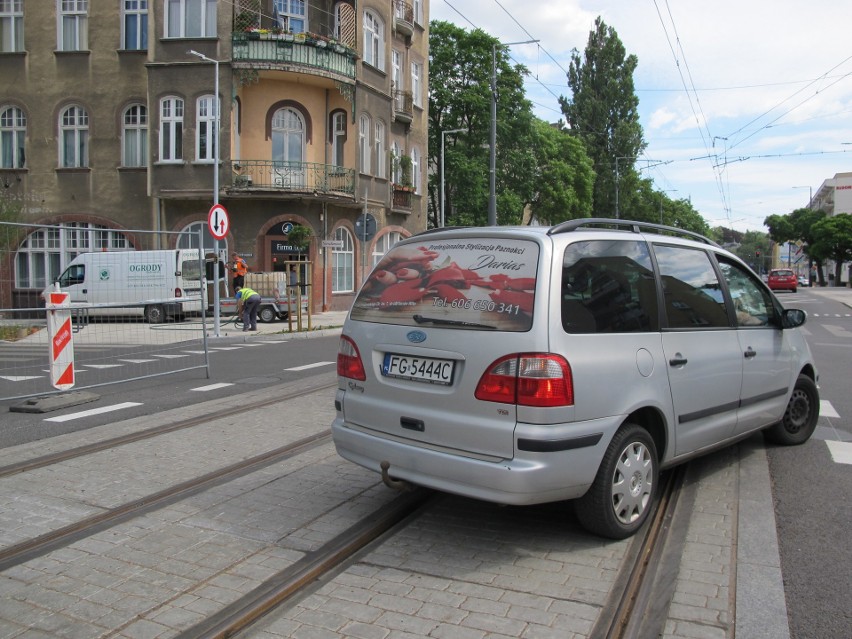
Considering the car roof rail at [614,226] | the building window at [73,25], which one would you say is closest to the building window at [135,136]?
the building window at [73,25]

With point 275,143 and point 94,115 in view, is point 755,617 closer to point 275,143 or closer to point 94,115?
point 275,143

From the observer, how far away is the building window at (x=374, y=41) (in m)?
29.9

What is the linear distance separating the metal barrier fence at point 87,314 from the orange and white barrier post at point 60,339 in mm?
50

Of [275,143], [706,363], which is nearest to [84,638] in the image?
[706,363]

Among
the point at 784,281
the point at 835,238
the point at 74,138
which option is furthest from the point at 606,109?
the point at 74,138

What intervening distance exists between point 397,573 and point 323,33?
28208 mm

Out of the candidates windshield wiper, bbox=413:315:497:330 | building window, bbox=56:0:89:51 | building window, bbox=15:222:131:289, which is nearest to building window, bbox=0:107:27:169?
building window, bbox=56:0:89:51

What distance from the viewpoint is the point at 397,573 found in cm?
387

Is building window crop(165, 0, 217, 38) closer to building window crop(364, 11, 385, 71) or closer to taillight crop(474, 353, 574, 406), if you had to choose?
building window crop(364, 11, 385, 71)

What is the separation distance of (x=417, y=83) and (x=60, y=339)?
30300 mm

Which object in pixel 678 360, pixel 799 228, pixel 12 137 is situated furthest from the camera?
pixel 799 228

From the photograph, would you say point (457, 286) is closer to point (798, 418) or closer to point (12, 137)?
point (798, 418)

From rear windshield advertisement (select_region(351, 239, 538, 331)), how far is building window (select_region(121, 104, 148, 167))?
25.9 metres

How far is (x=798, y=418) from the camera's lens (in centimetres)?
660
